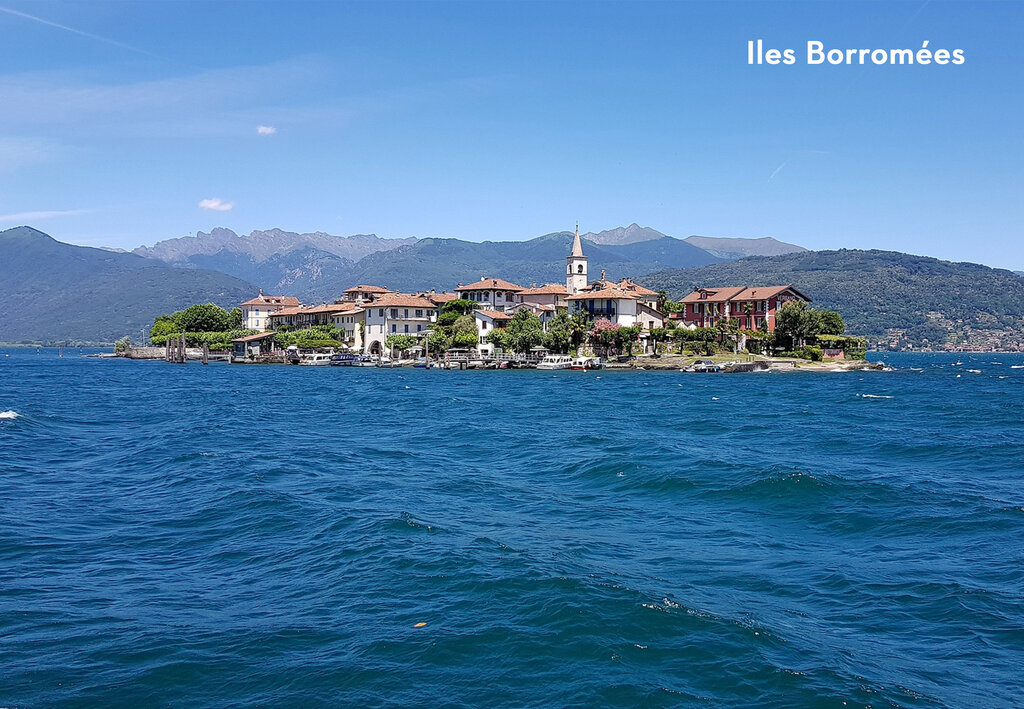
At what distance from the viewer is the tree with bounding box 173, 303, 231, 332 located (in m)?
141

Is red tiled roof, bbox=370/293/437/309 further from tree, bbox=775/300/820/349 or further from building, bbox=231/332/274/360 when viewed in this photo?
tree, bbox=775/300/820/349

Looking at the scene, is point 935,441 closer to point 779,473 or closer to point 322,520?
point 779,473

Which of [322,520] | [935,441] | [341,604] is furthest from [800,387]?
[341,604]

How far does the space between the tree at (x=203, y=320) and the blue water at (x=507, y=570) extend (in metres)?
113

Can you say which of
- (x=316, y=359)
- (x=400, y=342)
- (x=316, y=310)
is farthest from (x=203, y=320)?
(x=400, y=342)

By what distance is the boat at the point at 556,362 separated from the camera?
9625cm

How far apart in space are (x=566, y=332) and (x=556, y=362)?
4.40 m

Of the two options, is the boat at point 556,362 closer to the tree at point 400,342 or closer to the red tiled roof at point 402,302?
the tree at point 400,342

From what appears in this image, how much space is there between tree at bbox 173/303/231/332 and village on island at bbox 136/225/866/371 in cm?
1278

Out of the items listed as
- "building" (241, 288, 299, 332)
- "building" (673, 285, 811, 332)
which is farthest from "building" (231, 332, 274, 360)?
"building" (673, 285, 811, 332)

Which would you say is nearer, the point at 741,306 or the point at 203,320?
the point at 741,306

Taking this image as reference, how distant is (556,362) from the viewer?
9750 centimetres

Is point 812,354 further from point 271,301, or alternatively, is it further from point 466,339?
point 271,301

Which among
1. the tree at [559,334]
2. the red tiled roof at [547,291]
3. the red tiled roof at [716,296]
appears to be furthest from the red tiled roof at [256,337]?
the red tiled roof at [716,296]
